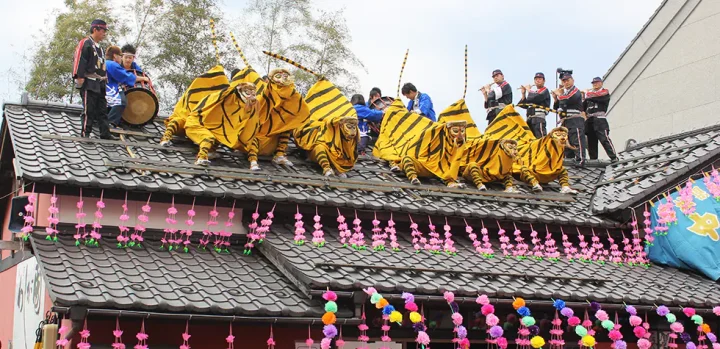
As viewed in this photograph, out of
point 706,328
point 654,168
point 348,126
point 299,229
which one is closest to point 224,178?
point 299,229

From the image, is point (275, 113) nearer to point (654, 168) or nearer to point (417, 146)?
point (417, 146)

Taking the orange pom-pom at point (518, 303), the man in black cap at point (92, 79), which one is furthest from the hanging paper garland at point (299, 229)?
the man in black cap at point (92, 79)

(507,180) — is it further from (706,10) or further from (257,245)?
(706,10)

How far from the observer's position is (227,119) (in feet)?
39.9

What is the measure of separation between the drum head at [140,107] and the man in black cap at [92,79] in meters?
0.58

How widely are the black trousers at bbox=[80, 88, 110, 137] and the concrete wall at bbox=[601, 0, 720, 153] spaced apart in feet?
41.8

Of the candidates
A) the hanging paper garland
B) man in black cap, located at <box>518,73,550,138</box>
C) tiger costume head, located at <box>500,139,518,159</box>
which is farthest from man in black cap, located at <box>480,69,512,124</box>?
the hanging paper garland

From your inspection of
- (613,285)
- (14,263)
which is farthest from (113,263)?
(613,285)

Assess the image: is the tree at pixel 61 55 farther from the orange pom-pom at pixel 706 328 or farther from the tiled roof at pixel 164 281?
the orange pom-pom at pixel 706 328

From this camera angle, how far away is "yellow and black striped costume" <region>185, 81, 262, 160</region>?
12039 mm

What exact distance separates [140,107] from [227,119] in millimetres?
1472

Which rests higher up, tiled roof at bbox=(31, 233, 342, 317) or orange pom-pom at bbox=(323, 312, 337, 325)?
tiled roof at bbox=(31, 233, 342, 317)

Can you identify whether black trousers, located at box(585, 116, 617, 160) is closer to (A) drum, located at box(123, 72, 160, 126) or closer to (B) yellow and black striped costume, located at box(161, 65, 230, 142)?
(B) yellow and black striped costume, located at box(161, 65, 230, 142)

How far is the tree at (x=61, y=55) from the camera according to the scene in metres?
22.8
